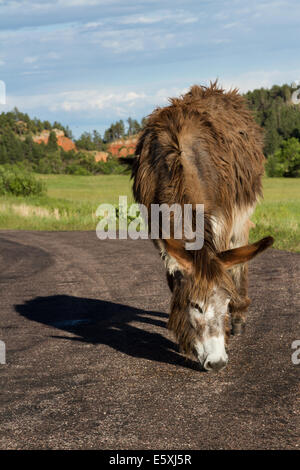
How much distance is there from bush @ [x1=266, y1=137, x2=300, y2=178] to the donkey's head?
99.1 m

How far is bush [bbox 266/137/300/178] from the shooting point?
101m

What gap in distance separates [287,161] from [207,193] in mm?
102199

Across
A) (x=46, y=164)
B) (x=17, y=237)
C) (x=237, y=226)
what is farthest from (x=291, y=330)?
(x=46, y=164)

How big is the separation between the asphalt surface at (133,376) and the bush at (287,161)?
94.0 meters

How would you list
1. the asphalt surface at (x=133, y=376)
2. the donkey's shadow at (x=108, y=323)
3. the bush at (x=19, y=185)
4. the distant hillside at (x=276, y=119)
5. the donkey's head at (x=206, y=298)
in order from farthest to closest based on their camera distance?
the distant hillside at (x=276, y=119) < the bush at (x=19, y=185) < the donkey's shadow at (x=108, y=323) < the donkey's head at (x=206, y=298) < the asphalt surface at (x=133, y=376)

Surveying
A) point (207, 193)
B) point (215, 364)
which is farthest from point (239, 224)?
point (215, 364)

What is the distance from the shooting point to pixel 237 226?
22.8ft

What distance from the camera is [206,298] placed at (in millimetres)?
5098

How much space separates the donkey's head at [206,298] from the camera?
501cm

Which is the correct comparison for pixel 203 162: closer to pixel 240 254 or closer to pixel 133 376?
pixel 240 254

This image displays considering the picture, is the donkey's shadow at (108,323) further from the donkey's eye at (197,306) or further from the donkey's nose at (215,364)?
the donkey's eye at (197,306)

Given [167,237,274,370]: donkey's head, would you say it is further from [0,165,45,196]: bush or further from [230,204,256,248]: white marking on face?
[0,165,45,196]: bush

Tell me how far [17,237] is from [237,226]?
15959 millimetres

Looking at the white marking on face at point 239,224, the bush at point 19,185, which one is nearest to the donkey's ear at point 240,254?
the white marking on face at point 239,224
